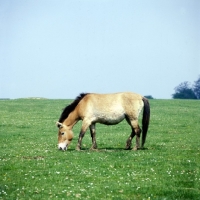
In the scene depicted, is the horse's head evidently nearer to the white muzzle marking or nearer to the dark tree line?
the white muzzle marking

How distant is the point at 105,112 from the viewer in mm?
17469

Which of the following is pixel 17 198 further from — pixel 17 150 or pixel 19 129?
pixel 19 129

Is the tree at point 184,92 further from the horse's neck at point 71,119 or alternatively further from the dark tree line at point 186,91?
the horse's neck at point 71,119

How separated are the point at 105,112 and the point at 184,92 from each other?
317 ft

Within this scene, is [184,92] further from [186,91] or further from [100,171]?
[100,171]

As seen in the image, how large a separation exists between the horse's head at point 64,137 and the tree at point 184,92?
93.7 m

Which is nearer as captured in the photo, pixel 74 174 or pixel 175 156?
pixel 74 174

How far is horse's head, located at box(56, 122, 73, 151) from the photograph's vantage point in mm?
17156

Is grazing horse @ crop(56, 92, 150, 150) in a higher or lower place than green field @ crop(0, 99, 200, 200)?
higher

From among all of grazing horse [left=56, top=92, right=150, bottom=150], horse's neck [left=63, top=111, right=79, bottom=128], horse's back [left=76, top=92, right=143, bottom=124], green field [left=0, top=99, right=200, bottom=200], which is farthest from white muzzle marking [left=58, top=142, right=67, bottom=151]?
horse's back [left=76, top=92, right=143, bottom=124]

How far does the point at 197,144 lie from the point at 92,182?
31.2 ft

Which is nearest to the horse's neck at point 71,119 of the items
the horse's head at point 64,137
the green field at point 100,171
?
the horse's head at point 64,137

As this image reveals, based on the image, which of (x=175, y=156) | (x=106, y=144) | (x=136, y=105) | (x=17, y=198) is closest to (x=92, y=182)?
(x=17, y=198)

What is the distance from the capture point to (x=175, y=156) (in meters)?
15.1
